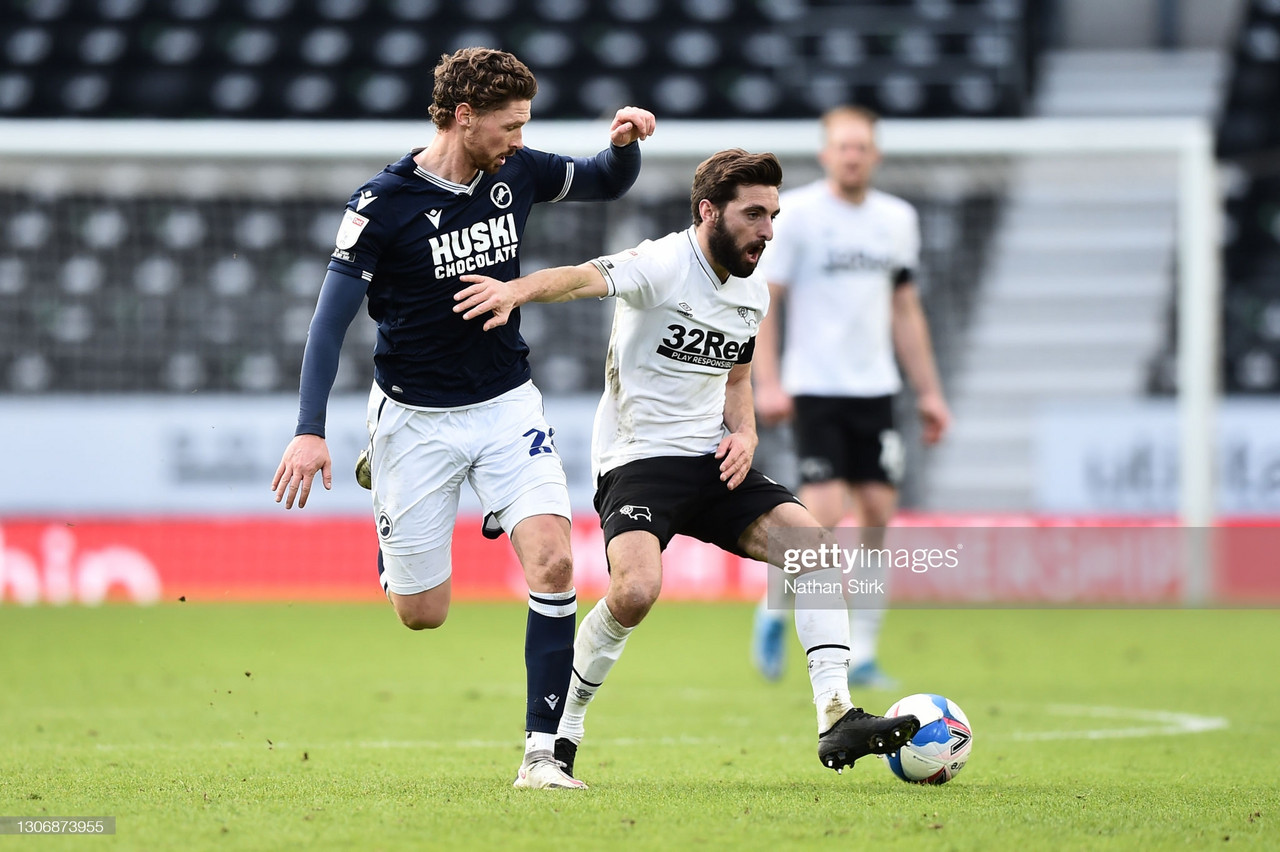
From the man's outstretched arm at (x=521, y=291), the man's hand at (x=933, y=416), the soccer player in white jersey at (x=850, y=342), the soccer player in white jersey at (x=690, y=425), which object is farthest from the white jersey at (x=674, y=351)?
the man's hand at (x=933, y=416)

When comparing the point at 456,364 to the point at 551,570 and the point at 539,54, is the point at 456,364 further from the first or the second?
the point at 539,54

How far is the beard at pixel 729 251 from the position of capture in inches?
201

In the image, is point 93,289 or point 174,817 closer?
point 174,817

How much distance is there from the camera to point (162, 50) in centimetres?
1766

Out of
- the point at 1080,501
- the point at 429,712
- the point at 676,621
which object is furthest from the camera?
the point at 1080,501

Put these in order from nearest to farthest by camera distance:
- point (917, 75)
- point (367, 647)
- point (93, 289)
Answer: point (367, 647)
point (93, 289)
point (917, 75)

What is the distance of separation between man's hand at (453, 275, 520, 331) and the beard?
733 millimetres

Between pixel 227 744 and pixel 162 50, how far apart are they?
13222 mm

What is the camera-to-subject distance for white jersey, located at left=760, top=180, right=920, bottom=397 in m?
7.90

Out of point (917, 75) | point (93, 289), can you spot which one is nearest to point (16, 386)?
point (93, 289)

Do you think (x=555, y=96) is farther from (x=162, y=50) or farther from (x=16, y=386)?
(x=16, y=386)

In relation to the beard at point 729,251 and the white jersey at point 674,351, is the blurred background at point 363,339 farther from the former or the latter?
the beard at point 729,251

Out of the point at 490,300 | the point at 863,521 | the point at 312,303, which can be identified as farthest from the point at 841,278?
the point at 312,303

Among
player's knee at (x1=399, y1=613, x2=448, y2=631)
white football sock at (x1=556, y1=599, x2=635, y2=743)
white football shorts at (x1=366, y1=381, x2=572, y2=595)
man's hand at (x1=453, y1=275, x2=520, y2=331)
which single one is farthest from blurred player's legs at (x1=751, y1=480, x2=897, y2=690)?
man's hand at (x1=453, y1=275, x2=520, y2=331)
